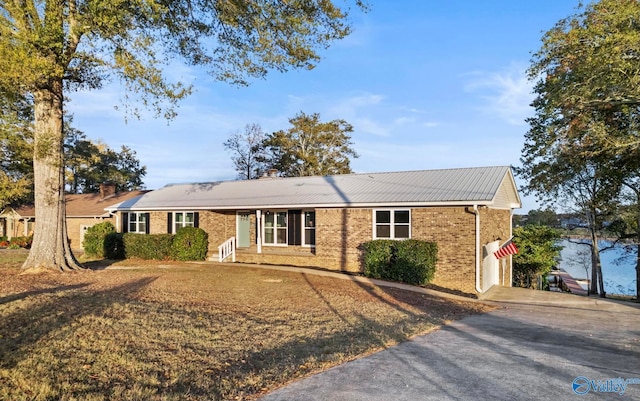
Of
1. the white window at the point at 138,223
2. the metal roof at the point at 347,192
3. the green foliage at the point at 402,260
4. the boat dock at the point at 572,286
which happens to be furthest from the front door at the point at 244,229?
the boat dock at the point at 572,286

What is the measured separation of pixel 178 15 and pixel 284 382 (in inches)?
516

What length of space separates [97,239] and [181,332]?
61.3 ft

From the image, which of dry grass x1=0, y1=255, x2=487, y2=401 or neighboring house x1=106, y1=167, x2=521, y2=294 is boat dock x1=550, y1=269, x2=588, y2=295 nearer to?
neighboring house x1=106, y1=167, x2=521, y2=294

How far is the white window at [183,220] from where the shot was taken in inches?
899

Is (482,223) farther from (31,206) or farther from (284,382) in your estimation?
(31,206)

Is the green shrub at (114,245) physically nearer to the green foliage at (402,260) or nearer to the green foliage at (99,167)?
the green foliage at (402,260)

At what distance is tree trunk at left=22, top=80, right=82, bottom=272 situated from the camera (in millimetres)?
13406

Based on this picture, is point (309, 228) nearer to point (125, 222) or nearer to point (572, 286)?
point (125, 222)

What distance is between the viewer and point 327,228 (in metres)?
18.5

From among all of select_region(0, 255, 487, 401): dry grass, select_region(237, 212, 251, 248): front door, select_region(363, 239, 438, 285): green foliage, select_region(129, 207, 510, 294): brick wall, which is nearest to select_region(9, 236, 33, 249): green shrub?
select_region(129, 207, 510, 294): brick wall

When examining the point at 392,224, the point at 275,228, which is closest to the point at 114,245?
the point at 275,228

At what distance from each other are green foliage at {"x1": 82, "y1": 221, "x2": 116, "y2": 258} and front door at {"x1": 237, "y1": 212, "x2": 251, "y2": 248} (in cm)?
706

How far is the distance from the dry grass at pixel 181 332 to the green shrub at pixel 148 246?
7957 millimetres

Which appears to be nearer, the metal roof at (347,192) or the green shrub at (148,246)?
the metal roof at (347,192)
